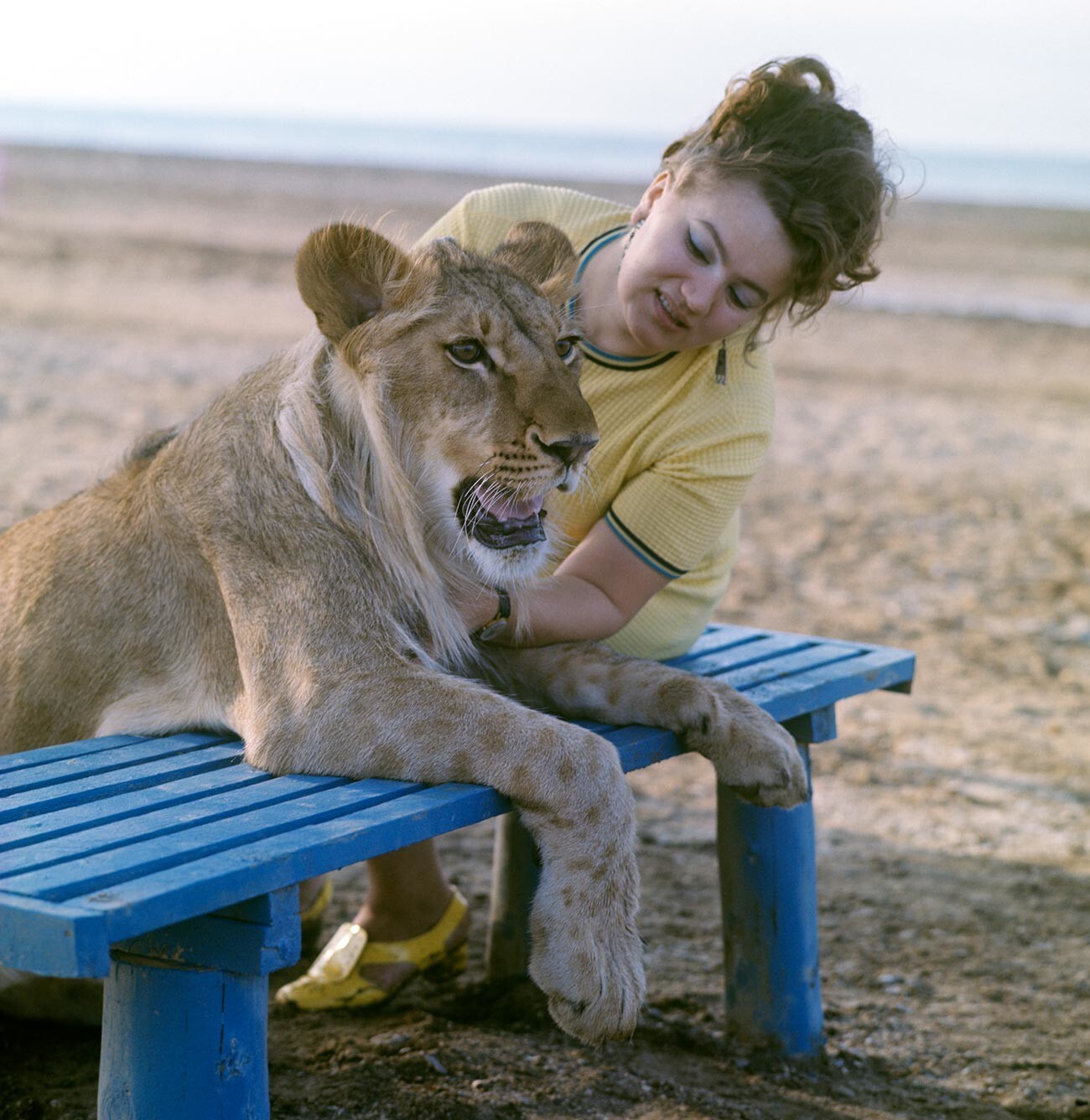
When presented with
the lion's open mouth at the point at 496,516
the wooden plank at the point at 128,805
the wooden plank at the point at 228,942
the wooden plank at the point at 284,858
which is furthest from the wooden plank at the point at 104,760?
the lion's open mouth at the point at 496,516

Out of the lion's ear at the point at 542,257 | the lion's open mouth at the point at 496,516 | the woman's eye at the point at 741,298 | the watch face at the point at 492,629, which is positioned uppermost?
the lion's ear at the point at 542,257

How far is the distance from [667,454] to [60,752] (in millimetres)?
1664

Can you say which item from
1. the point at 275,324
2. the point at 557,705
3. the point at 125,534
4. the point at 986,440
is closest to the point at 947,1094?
the point at 557,705

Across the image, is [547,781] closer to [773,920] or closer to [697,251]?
[773,920]

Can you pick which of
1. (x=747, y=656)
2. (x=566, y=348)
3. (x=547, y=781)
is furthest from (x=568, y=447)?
(x=747, y=656)

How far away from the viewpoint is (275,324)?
1509cm

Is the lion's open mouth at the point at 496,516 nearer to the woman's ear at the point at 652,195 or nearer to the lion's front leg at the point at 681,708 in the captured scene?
the lion's front leg at the point at 681,708

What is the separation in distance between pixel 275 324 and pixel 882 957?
12.1 meters

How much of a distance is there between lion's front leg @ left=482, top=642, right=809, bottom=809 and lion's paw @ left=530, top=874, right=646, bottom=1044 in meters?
0.60

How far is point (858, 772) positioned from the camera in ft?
18.1

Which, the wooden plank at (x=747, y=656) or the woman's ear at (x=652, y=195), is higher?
the woman's ear at (x=652, y=195)

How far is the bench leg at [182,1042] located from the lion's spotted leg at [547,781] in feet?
1.71

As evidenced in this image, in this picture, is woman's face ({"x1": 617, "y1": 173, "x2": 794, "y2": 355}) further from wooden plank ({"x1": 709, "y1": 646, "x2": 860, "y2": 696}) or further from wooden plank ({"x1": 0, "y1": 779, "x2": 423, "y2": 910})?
wooden plank ({"x1": 0, "y1": 779, "x2": 423, "y2": 910})

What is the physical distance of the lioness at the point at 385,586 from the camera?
2730 millimetres
